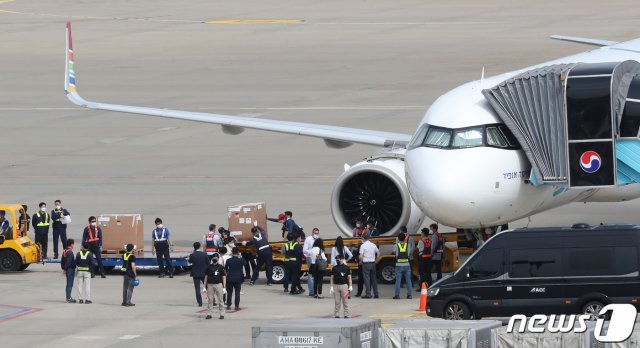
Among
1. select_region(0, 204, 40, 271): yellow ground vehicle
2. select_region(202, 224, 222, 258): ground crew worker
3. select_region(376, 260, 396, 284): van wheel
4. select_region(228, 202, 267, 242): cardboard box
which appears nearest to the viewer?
select_region(376, 260, 396, 284): van wheel

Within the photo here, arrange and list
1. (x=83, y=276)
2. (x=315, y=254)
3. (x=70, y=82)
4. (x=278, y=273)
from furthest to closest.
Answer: (x=70, y=82), (x=278, y=273), (x=315, y=254), (x=83, y=276)

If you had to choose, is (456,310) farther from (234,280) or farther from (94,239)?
(94,239)

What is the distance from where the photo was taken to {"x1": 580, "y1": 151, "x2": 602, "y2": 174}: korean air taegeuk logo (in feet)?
96.2

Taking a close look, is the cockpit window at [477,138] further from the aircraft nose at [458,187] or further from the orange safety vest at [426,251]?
the orange safety vest at [426,251]

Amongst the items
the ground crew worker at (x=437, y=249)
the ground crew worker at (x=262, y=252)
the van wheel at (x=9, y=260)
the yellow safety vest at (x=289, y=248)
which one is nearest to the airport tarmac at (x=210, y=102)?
the van wheel at (x=9, y=260)

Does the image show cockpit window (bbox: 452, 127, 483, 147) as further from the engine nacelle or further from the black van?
the engine nacelle

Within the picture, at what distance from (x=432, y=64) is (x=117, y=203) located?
3159 cm

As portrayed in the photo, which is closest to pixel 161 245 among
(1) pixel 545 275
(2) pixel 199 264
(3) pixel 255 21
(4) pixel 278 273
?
(4) pixel 278 273

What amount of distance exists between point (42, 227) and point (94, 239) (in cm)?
304

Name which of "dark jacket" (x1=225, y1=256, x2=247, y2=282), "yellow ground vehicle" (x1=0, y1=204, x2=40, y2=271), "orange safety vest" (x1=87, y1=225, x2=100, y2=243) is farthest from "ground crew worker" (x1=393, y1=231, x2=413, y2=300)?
"yellow ground vehicle" (x1=0, y1=204, x2=40, y2=271)

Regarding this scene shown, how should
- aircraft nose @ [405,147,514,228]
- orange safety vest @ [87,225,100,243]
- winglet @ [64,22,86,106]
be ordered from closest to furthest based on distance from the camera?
aircraft nose @ [405,147,514,228]
orange safety vest @ [87,225,100,243]
winglet @ [64,22,86,106]

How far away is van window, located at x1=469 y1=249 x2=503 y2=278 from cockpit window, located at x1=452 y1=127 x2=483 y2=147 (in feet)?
8.89

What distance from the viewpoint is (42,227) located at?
36.8 meters

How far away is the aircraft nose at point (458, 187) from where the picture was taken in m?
28.8
